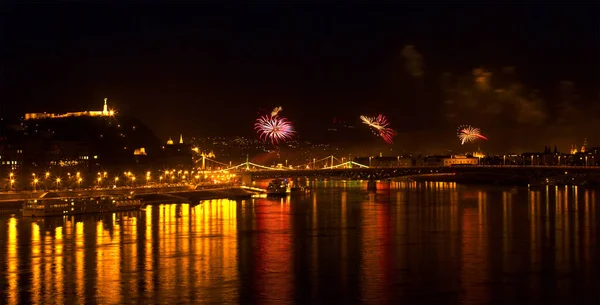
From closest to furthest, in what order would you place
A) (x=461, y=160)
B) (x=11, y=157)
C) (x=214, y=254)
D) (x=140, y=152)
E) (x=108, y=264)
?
(x=108, y=264) → (x=214, y=254) → (x=11, y=157) → (x=140, y=152) → (x=461, y=160)

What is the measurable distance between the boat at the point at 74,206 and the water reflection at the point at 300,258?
91 cm

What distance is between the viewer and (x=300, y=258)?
2034 cm

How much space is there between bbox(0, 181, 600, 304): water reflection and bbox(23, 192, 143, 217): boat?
91cm

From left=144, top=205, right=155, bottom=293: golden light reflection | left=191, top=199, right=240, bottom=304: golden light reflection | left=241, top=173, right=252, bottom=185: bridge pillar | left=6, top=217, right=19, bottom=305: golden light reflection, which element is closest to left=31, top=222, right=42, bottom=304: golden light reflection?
left=6, top=217, right=19, bottom=305: golden light reflection

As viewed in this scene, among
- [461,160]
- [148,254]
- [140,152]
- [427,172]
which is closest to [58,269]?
[148,254]

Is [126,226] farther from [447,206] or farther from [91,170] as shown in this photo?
[91,170]

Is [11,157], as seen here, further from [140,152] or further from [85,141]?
[140,152]

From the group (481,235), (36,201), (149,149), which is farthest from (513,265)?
(149,149)

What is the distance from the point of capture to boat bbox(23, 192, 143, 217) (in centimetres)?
3308

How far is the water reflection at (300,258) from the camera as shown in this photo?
51.1ft

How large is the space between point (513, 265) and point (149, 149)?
6977 cm

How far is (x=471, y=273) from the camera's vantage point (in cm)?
1792

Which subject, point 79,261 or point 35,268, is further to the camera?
point 79,261

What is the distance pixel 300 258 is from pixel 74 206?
1715 cm
